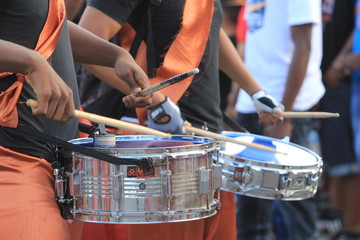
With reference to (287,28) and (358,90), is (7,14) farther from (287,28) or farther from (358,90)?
(358,90)

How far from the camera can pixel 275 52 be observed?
15.2 ft

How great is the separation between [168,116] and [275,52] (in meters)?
1.95

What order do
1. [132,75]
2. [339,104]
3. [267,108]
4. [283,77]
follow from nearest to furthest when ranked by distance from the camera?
[132,75]
[267,108]
[283,77]
[339,104]

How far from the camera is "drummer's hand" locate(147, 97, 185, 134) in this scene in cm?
283

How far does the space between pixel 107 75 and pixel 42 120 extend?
731 mm

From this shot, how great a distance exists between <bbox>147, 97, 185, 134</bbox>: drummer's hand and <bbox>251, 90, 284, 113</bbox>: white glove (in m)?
0.79

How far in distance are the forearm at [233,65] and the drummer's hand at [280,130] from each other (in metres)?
0.73

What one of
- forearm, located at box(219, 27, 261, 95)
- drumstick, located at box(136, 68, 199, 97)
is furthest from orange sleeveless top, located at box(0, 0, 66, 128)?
forearm, located at box(219, 27, 261, 95)

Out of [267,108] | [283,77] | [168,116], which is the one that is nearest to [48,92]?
[168,116]

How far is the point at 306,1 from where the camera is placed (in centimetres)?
434

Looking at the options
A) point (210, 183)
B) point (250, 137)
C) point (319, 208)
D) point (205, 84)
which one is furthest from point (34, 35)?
point (319, 208)

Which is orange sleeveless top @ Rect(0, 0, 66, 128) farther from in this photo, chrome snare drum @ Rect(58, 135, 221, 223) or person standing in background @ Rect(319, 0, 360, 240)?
person standing in background @ Rect(319, 0, 360, 240)

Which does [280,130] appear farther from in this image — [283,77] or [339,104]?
[339,104]

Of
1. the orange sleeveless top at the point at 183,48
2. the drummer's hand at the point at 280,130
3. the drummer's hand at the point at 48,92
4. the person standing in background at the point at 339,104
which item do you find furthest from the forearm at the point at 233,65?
the person standing in background at the point at 339,104
